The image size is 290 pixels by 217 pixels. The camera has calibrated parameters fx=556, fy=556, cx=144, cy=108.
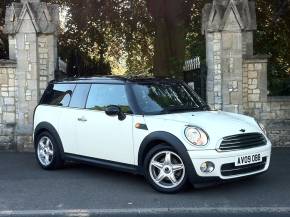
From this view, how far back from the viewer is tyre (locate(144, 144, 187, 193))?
7.71m

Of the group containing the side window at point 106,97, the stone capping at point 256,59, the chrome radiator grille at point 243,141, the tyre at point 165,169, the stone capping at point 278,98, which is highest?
the stone capping at point 256,59

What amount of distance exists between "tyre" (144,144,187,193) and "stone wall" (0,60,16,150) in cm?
555

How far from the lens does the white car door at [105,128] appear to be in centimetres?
832

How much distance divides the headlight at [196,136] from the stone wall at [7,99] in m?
6.06

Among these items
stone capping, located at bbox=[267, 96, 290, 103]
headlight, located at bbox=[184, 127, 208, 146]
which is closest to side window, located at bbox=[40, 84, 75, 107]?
headlight, located at bbox=[184, 127, 208, 146]

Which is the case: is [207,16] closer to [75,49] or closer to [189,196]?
[189,196]

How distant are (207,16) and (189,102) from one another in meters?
4.22

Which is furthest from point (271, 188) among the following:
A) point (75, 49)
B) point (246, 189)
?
point (75, 49)

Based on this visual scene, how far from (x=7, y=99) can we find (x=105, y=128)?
4.81 metres

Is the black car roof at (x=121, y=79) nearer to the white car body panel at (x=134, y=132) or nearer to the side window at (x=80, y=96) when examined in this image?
the side window at (x=80, y=96)

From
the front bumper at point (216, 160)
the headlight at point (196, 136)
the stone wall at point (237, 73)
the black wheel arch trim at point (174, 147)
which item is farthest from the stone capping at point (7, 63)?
the front bumper at point (216, 160)

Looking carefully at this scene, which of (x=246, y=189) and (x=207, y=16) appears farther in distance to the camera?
(x=207, y=16)

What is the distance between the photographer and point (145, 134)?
8.03 metres

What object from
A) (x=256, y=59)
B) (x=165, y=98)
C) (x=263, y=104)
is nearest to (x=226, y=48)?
(x=256, y=59)
